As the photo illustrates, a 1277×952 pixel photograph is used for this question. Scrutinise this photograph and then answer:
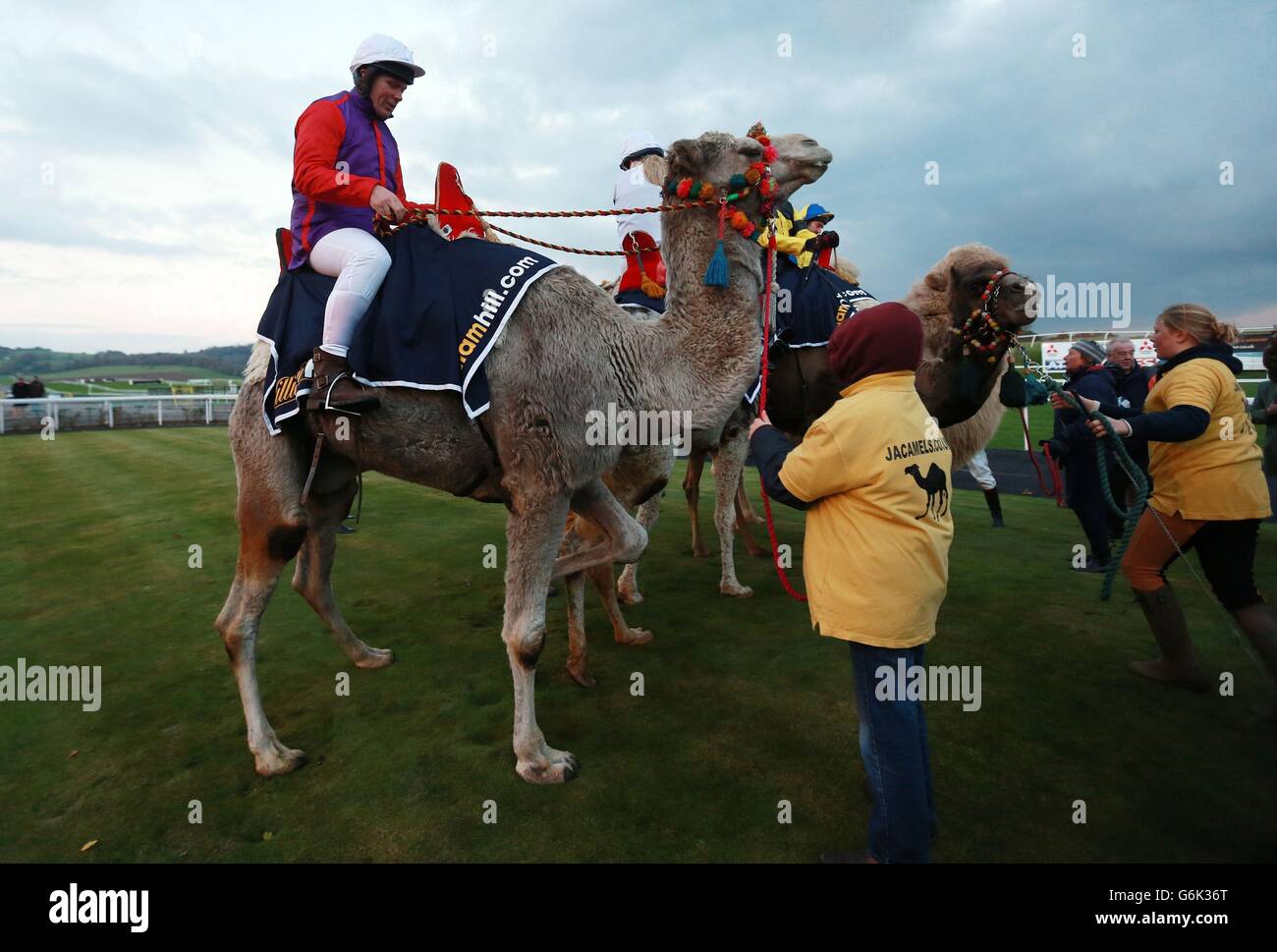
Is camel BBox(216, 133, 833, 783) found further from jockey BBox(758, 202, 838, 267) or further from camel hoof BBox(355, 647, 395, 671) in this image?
jockey BBox(758, 202, 838, 267)

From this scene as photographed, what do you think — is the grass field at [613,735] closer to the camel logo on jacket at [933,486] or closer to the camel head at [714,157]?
the camel logo on jacket at [933,486]

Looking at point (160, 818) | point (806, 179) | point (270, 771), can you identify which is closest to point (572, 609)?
point (270, 771)

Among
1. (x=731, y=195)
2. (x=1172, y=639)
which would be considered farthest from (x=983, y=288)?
(x=1172, y=639)

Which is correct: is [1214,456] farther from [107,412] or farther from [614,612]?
[107,412]

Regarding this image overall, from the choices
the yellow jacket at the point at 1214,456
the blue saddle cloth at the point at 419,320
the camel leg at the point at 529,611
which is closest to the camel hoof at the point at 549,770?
the camel leg at the point at 529,611

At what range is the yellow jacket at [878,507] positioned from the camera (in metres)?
2.31

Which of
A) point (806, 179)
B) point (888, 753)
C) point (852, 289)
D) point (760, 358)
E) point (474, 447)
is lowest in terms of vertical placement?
point (888, 753)

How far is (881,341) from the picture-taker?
2.38 metres

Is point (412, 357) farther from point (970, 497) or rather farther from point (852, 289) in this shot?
point (970, 497)

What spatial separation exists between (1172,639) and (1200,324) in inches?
74.2

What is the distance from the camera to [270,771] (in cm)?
341

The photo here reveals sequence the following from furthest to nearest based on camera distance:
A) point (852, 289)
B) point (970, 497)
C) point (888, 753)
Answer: point (970, 497)
point (852, 289)
point (888, 753)

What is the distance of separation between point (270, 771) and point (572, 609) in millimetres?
1887
